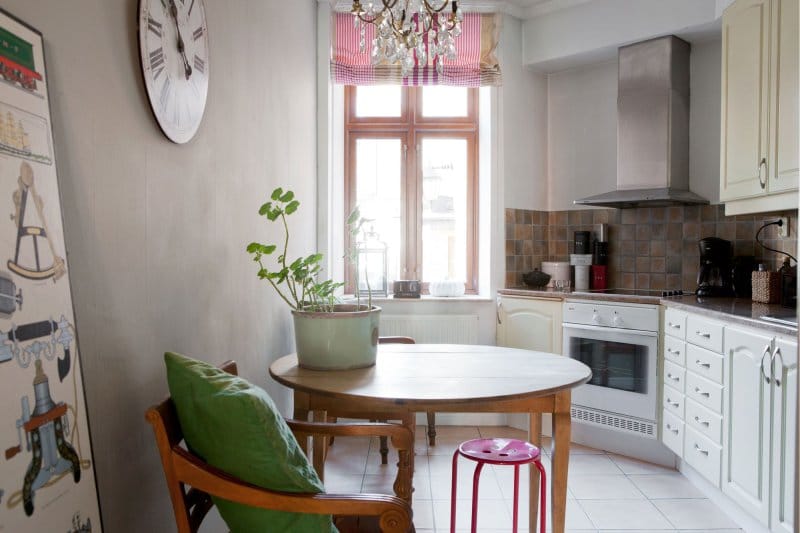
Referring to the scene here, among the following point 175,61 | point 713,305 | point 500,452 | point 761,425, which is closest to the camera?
point 175,61

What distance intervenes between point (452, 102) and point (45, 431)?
144 inches

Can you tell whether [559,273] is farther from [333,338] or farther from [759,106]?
[333,338]

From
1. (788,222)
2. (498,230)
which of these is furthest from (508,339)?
(788,222)

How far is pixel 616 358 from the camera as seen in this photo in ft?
10.9

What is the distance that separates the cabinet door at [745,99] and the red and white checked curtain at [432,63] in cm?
140

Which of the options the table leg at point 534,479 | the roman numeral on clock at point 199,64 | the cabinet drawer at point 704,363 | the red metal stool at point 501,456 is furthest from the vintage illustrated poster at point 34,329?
the cabinet drawer at point 704,363

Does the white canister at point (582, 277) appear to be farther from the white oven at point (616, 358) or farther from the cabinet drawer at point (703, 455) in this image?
the cabinet drawer at point (703, 455)

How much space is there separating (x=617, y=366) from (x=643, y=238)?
3.23ft

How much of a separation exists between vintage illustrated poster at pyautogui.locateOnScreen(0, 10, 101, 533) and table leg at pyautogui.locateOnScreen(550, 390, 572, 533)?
134cm

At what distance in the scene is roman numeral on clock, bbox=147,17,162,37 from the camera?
142cm

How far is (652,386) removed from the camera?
10.4 feet

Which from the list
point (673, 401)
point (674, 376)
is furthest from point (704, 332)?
point (673, 401)

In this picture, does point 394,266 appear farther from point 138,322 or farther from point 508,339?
point 138,322

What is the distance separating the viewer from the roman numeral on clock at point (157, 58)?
4.70 ft
